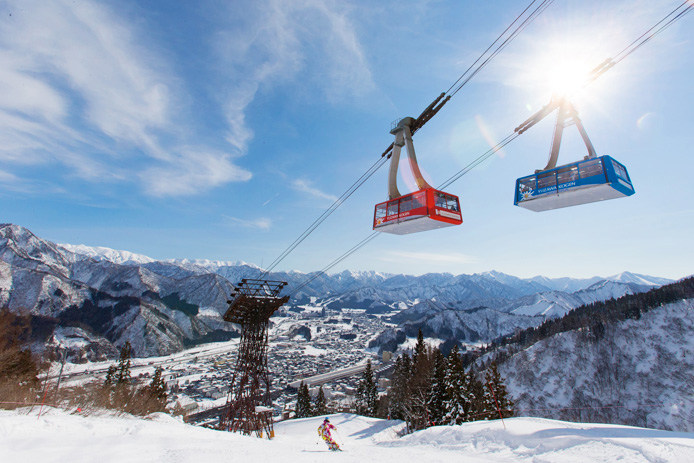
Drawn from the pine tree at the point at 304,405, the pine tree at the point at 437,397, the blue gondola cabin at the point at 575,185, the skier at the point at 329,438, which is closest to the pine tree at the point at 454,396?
the pine tree at the point at 437,397

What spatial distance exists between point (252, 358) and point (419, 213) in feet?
69.1

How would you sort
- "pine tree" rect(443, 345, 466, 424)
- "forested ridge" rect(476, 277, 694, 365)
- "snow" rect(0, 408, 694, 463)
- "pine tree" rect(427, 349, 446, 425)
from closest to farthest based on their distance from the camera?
"snow" rect(0, 408, 694, 463) < "pine tree" rect(443, 345, 466, 424) < "pine tree" rect(427, 349, 446, 425) < "forested ridge" rect(476, 277, 694, 365)

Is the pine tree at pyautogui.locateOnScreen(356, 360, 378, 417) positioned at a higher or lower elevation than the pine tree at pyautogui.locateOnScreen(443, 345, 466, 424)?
lower

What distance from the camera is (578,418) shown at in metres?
94.7

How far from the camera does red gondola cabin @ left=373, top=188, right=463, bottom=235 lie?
1708 centimetres

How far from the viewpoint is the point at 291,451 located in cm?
1180

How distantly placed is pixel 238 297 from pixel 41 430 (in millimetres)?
15452

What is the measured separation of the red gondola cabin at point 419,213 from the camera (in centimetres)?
1708

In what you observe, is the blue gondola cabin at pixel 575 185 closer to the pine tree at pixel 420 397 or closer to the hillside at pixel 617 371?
the pine tree at pixel 420 397

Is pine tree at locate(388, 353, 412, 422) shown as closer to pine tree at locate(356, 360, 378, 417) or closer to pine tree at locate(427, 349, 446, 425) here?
pine tree at locate(427, 349, 446, 425)

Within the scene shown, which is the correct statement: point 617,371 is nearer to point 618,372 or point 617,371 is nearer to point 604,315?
point 618,372

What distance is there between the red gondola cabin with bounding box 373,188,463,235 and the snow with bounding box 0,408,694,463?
1070 centimetres

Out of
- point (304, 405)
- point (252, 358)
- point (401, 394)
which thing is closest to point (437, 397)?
point (401, 394)

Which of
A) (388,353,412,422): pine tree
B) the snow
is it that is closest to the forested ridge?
(388,353,412,422): pine tree
